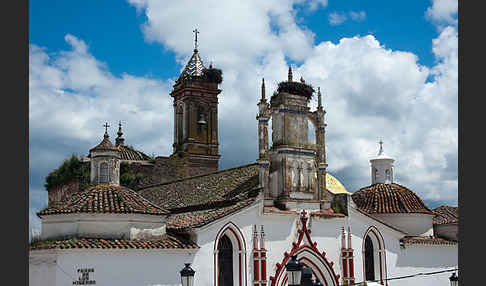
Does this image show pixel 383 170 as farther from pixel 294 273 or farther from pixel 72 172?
pixel 294 273

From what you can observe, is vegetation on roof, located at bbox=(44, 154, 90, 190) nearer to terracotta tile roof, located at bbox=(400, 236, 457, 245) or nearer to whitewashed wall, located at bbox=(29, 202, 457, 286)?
whitewashed wall, located at bbox=(29, 202, 457, 286)

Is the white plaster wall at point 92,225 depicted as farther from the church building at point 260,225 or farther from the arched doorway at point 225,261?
the arched doorway at point 225,261

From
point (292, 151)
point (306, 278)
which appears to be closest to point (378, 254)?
point (292, 151)

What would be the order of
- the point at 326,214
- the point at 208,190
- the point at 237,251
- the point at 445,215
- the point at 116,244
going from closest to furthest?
1. the point at 116,244
2. the point at 237,251
3. the point at 326,214
4. the point at 208,190
5. the point at 445,215

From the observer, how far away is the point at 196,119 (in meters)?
36.8

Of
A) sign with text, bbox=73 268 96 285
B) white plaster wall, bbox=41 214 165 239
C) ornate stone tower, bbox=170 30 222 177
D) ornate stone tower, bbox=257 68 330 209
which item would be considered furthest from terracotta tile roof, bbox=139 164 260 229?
ornate stone tower, bbox=170 30 222 177

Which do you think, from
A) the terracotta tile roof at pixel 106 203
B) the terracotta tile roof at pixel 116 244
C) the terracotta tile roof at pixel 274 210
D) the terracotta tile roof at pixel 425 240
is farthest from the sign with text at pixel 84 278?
the terracotta tile roof at pixel 425 240

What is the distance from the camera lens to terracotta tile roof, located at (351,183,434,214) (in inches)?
1110

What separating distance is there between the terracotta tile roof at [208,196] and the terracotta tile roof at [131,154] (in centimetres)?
619

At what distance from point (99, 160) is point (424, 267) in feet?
52.1

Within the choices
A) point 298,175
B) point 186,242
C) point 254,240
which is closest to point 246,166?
point 298,175

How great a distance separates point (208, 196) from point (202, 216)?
2887 mm

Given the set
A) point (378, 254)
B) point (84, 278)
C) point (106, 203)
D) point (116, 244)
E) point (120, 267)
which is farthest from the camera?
point (378, 254)

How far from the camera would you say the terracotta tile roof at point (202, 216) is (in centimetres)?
2075
